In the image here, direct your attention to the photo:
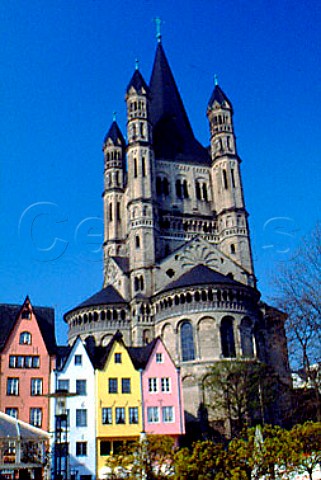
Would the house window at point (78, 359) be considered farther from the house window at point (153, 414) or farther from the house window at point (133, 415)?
the house window at point (153, 414)

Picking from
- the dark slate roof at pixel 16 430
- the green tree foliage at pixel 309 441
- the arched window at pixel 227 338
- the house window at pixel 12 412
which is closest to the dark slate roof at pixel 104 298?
the arched window at pixel 227 338

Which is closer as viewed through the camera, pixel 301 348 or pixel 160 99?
pixel 301 348

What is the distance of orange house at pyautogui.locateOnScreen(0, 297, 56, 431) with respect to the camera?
37875 mm

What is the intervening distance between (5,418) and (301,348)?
17.5 meters

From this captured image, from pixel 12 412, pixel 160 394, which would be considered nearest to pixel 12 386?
pixel 12 412

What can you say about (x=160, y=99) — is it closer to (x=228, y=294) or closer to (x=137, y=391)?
(x=228, y=294)

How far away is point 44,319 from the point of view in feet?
146

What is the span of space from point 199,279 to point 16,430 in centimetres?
2980

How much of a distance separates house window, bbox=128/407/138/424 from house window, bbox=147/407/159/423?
0.96 m

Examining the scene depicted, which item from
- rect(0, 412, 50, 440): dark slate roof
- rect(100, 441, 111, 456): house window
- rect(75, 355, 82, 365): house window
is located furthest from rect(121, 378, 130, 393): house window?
rect(0, 412, 50, 440): dark slate roof

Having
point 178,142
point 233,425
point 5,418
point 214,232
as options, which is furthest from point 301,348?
point 178,142

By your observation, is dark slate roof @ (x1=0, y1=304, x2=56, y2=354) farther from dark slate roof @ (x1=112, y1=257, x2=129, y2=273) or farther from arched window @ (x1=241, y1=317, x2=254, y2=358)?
arched window @ (x1=241, y1=317, x2=254, y2=358)

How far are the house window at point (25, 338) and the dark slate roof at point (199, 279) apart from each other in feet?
62.9

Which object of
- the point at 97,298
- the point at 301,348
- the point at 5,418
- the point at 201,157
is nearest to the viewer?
the point at 301,348
